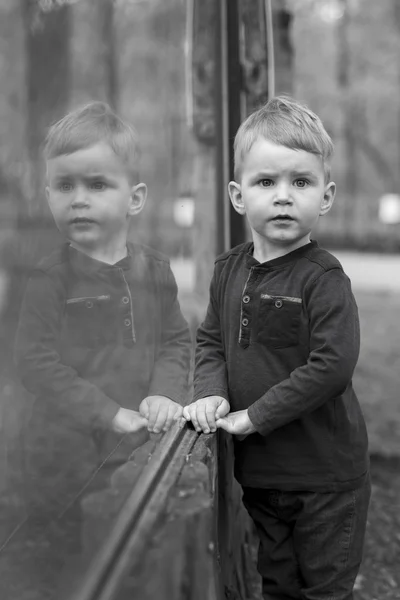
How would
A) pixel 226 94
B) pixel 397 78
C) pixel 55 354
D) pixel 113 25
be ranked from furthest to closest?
pixel 397 78
pixel 226 94
pixel 113 25
pixel 55 354

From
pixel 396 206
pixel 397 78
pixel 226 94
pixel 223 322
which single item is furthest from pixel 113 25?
pixel 396 206

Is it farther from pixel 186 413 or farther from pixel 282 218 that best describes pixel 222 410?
pixel 282 218

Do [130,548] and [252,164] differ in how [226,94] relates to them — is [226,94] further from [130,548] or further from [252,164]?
[130,548]

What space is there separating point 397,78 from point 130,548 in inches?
685

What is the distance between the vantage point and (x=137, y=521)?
5.45 ft

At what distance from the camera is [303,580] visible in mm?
2262

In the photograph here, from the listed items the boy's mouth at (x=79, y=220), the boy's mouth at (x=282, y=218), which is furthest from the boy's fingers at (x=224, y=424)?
the boy's mouth at (x=79, y=220)

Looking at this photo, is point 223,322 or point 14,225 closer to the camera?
point 14,225

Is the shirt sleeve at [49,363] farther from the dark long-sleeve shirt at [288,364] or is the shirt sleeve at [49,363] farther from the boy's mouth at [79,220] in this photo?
the dark long-sleeve shirt at [288,364]

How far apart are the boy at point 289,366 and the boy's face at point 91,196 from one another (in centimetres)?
35

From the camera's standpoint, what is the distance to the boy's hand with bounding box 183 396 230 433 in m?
2.04

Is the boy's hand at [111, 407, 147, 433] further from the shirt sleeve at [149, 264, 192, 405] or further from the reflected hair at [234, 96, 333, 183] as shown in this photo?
the reflected hair at [234, 96, 333, 183]

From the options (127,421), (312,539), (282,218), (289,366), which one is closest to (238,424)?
(289,366)

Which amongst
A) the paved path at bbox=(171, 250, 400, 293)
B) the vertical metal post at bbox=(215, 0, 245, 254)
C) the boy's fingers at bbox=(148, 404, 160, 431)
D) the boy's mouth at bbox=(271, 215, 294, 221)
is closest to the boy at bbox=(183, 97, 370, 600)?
the boy's mouth at bbox=(271, 215, 294, 221)
